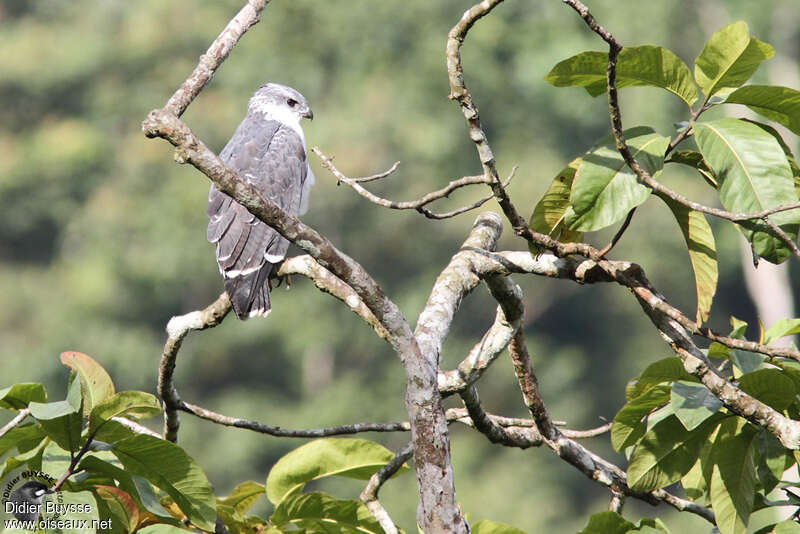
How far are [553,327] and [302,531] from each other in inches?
1040

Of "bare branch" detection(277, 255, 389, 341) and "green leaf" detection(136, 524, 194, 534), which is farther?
"bare branch" detection(277, 255, 389, 341)

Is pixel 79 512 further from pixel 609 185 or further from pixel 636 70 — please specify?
pixel 636 70

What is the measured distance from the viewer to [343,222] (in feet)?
85.9

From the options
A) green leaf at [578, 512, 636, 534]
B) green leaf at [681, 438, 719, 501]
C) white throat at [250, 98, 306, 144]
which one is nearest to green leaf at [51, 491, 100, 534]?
green leaf at [578, 512, 636, 534]

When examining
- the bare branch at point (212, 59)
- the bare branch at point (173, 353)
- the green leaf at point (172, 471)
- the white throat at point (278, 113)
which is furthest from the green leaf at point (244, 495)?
the white throat at point (278, 113)

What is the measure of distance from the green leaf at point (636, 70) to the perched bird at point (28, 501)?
1.68 m

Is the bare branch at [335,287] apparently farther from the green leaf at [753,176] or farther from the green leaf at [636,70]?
the green leaf at [753,176]

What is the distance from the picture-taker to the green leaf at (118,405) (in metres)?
2.48

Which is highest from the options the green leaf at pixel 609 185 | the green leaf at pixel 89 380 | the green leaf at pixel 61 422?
the green leaf at pixel 609 185

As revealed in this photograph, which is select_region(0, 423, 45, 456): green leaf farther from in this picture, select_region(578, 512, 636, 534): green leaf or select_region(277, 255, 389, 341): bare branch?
select_region(578, 512, 636, 534): green leaf

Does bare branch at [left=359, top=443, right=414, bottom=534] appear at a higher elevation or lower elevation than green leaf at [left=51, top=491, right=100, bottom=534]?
higher

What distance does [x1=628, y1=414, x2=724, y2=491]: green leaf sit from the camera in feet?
8.96

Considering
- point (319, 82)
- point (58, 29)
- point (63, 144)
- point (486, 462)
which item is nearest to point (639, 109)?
point (486, 462)

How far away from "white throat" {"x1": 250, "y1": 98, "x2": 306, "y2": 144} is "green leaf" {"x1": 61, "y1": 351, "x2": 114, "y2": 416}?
3609mm
